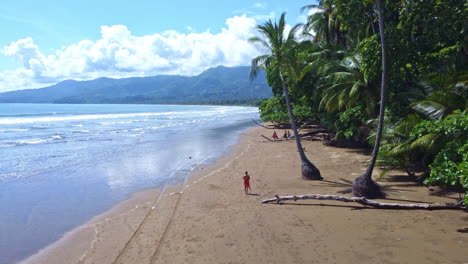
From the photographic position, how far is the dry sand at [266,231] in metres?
7.46

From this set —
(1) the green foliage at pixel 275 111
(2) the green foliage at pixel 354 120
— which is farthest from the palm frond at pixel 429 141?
(1) the green foliage at pixel 275 111

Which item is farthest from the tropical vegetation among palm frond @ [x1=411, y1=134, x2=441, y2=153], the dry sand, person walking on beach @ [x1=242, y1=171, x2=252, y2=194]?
person walking on beach @ [x1=242, y1=171, x2=252, y2=194]

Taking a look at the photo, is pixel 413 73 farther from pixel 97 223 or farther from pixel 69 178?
pixel 69 178

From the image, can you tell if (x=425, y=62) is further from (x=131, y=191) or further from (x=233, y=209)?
(x=131, y=191)

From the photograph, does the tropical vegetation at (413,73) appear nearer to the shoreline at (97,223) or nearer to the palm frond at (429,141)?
the palm frond at (429,141)

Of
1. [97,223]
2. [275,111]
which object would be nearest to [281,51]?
Result: [97,223]

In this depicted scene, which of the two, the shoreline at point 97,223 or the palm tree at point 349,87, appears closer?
the shoreline at point 97,223

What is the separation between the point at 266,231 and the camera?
29.5 feet

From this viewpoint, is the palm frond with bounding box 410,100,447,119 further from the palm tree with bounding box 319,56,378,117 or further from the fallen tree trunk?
the palm tree with bounding box 319,56,378,117

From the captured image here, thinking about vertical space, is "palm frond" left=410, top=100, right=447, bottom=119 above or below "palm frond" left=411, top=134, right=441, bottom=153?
above

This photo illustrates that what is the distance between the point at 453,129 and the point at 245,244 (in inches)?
254

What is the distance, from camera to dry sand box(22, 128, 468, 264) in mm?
7461

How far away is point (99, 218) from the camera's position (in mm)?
11602

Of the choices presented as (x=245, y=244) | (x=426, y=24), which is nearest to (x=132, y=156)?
(x=245, y=244)
